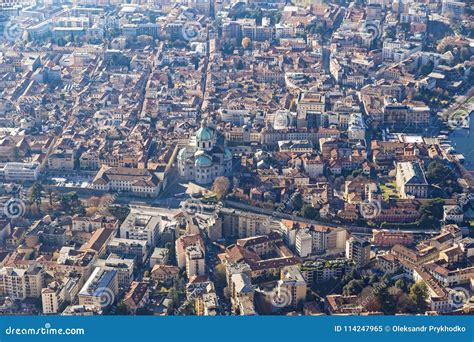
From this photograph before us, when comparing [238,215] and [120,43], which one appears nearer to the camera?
[238,215]

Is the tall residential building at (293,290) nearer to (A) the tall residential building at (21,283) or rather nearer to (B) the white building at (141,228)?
(B) the white building at (141,228)

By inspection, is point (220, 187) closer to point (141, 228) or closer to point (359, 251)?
point (141, 228)

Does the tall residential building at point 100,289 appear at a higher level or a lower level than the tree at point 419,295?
higher

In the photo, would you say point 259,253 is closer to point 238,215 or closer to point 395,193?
point 238,215

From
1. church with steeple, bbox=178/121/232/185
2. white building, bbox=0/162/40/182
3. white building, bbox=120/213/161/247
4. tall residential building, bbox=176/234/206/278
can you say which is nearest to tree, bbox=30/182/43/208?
white building, bbox=0/162/40/182

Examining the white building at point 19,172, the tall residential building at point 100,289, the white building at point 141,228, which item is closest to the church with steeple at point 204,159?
the white building at point 141,228

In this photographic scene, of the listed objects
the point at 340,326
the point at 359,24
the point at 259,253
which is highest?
the point at 340,326

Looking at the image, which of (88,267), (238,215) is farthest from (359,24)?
(88,267)
